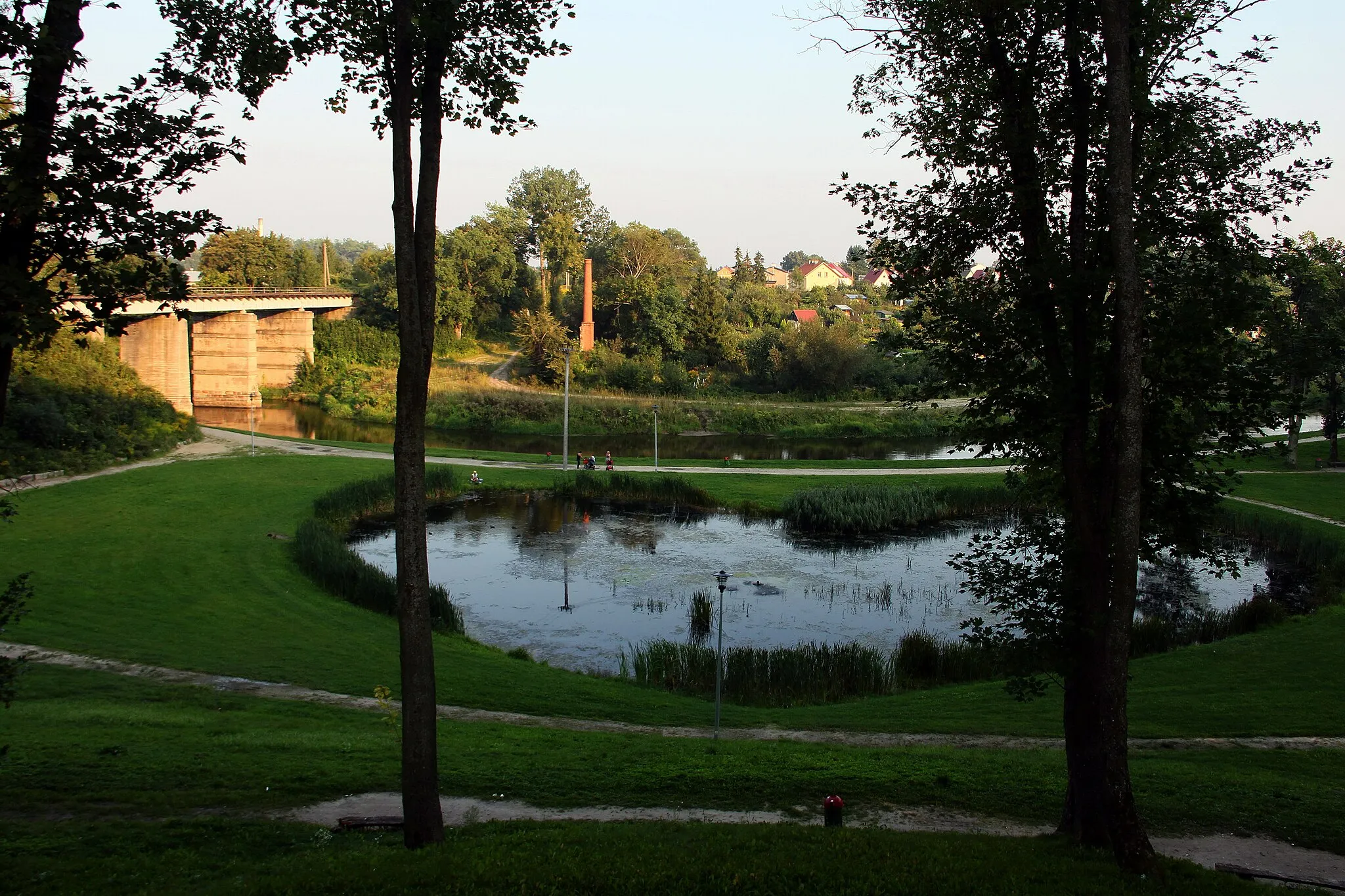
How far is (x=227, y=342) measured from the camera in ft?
217

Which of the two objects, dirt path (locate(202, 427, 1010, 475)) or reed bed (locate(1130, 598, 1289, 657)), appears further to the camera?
dirt path (locate(202, 427, 1010, 475))

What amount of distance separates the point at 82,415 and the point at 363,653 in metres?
26.8

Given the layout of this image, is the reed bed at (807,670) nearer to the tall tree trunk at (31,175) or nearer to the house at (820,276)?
the tall tree trunk at (31,175)

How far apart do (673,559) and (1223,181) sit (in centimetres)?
1920

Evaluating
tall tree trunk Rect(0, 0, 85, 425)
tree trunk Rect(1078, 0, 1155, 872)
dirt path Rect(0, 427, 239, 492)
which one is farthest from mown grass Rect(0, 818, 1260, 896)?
dirt path Rect(0, 427, 239, 492)

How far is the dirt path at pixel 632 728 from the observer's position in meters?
12.7

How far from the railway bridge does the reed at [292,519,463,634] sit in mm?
29075

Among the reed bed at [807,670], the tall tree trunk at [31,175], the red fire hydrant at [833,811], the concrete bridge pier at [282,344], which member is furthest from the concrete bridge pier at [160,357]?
the red fire hydrant at [833,811]

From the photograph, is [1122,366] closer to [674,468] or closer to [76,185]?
[76,185]

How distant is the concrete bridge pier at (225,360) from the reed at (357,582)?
47.5m

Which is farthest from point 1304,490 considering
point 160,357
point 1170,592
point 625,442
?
point 160,357

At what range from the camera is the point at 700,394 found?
240 ft

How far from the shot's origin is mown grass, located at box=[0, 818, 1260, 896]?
6.82 metres

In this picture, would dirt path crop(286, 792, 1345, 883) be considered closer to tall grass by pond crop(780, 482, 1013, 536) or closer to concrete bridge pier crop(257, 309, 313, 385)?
tall grass by pond crop(780, 482, 1013, 536)
